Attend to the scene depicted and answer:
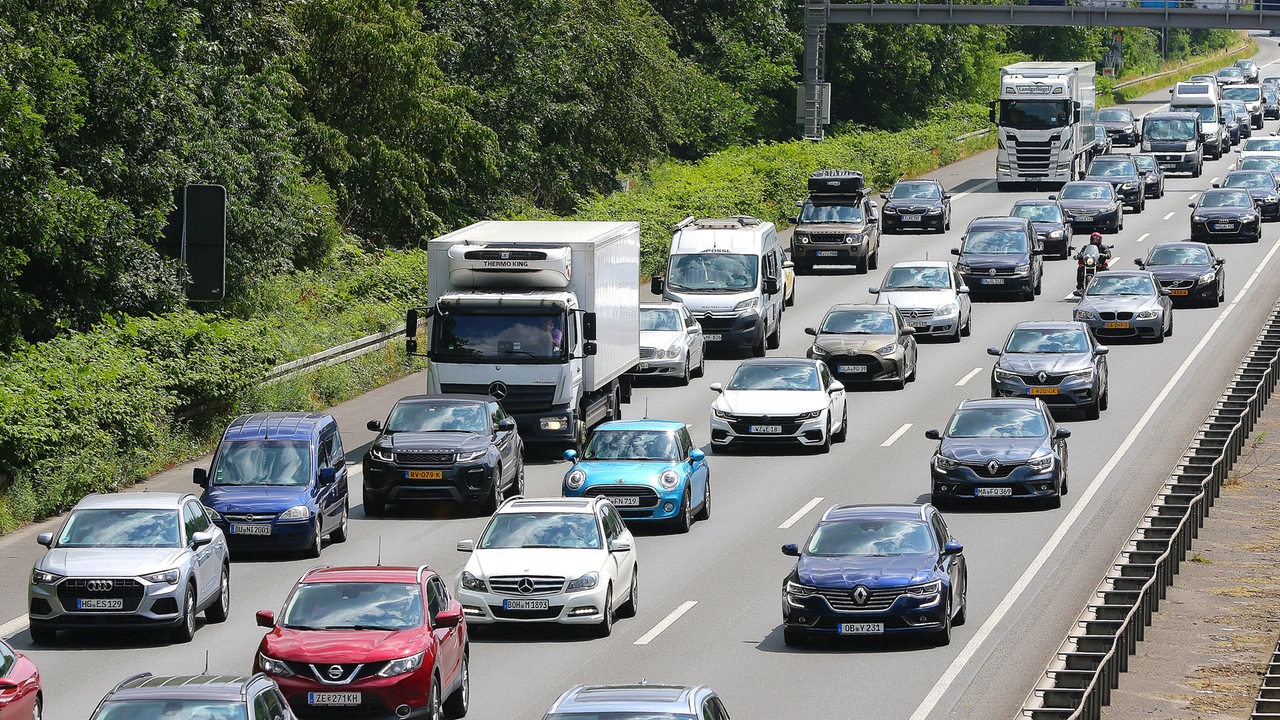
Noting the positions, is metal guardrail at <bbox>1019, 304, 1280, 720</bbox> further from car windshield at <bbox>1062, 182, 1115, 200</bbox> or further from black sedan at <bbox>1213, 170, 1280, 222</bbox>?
black sedan at <bbox>1213, 170, 1280, 222</bbox>

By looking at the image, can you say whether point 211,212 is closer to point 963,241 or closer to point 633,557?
point 633,557

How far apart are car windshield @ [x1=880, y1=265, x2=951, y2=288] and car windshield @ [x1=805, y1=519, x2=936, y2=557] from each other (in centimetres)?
2260

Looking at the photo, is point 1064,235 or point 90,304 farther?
point 1064,235

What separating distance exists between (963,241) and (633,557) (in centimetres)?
2921

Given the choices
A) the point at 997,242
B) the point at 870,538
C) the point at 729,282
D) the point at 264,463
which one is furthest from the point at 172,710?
the point at 997,242

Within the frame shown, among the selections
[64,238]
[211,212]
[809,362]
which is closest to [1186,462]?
[809,362]

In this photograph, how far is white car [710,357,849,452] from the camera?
3378 cm

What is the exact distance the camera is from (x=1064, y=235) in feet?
187

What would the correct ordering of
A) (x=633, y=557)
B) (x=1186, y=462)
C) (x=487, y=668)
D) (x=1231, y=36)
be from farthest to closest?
(x=1231, y=36), (x=1186, y=462), (x=633, y=557), (x=487, y=668)

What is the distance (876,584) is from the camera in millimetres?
21281

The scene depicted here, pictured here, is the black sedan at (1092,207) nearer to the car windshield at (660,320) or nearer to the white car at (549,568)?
the car windshield at (660,320)

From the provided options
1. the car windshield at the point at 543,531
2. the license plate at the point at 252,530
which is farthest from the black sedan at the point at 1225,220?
the car windshield at the point at 543,531

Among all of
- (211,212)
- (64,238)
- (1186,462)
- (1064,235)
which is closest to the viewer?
(211,212)

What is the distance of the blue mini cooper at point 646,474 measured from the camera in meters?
27.7
